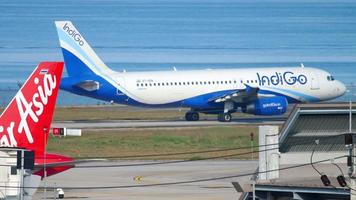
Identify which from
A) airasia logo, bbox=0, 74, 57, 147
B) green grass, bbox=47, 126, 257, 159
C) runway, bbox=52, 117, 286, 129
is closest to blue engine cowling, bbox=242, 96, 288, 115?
runway, bbox=52, 117, 286, 129

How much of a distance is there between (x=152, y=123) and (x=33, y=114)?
47046mm

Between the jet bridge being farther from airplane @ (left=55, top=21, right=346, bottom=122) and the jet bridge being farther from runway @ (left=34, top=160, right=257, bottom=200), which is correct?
airplane @ (left=55, top=21, right=346, bottom=122)

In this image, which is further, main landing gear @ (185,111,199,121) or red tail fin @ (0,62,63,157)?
main landing gear @ (185,111,199,121)

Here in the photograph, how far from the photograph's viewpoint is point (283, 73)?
88938 mm

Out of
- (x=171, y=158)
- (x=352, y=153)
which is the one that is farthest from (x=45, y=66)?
(x=171, y=158)

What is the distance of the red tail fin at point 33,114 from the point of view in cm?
3834

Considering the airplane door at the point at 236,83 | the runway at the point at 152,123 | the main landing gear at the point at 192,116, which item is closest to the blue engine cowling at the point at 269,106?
the runway at the point at 152,123

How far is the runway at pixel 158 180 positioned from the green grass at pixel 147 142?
4788 millimetres

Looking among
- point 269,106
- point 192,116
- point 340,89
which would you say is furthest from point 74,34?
point 340,89

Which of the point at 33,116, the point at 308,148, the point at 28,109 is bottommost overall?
the point at 308,148

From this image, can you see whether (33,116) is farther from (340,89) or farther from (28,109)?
(340,89)

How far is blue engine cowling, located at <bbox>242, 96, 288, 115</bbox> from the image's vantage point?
86.8 metres

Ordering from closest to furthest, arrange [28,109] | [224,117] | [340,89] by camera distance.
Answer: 1. [28,109]
2. [224,117]
3. [340,89]

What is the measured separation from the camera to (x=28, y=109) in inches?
1523
